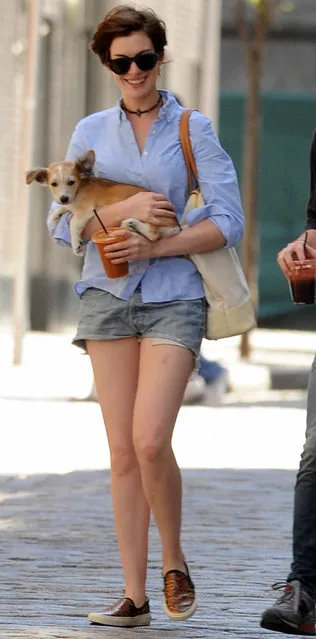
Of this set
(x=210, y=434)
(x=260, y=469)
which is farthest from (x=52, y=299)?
(x=260, y=469)

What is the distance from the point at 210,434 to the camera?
12.8 m

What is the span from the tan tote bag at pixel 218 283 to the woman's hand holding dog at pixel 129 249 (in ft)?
0.62

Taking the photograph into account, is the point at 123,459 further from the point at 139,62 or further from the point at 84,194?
the point at 139,62

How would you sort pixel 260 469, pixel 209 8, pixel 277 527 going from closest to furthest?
1. pixel 277 527
2. pixel 260 469
3. pixel 209 8

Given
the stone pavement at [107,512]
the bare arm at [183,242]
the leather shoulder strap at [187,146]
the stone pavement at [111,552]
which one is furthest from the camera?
the stone pavement at [107,512]

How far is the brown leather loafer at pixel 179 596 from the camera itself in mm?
6152

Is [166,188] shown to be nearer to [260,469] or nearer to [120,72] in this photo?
[120,72]

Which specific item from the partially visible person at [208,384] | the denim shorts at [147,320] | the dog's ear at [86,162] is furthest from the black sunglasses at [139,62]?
the partially visible person at [208,384]

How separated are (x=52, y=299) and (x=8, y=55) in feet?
12.0

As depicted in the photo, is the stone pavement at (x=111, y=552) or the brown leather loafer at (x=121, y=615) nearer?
the brown leather loafer at (x=121, y=615)

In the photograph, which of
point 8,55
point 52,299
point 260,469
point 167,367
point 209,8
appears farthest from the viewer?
point 209,8

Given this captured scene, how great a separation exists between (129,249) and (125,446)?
0.65m

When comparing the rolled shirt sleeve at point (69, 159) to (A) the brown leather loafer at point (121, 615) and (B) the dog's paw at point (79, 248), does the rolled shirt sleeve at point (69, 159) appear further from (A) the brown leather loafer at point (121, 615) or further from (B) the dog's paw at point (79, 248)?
(A) the brown leather loafer at point (121, 615)

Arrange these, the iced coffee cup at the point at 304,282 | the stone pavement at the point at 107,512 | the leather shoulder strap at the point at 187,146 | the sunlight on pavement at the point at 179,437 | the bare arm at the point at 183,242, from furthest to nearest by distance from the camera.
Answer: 1. the sunlight on pavement at the point at 179,437
2. the stone pavement at the point at 107,512
3. the leather shoulder strap at the point at 187,146
4. the bare arm at the point at 183,242
5. the iced coffee cup at the point at 304,282
